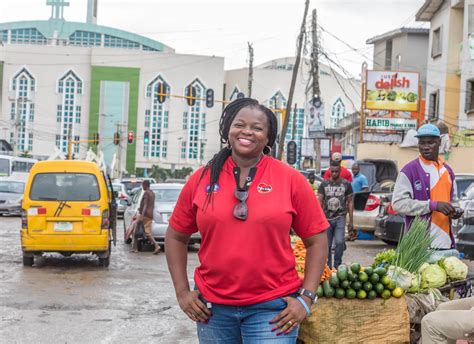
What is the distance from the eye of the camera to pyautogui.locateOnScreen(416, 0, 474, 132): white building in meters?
34.6

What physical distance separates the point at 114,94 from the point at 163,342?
88959mm

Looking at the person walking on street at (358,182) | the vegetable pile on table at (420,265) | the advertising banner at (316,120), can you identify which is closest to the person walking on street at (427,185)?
the vegetable pile on table at (420,265)

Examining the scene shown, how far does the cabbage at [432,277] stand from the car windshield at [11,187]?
89.5ft

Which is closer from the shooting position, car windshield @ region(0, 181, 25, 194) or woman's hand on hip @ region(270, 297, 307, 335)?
woman's hand on hip @ region(270, 297, 307, 335)

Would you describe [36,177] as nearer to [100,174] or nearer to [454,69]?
[100,174]

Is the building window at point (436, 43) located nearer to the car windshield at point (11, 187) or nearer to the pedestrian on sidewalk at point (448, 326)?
the car windshield at point (11, 187)

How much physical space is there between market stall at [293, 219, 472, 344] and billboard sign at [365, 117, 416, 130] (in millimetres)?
32358

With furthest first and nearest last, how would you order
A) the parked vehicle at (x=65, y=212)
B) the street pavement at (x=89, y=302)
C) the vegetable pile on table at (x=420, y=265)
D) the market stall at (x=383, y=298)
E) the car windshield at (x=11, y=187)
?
the car windshield at (x=11, y=187)
the parked vehicle at (x=65, y=212)
the street pavement at (x=89, y=302)
the vegetable pile on table at (x=420, y=265)
the market stall at (x=383, y=298)

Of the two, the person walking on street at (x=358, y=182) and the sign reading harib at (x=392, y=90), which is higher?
the sign reading harib at (x=392, y=90)

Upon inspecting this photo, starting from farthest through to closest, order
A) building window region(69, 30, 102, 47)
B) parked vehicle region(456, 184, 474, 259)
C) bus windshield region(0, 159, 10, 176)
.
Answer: building window region(69, 30, 102, 47) → bus windshield region(0, 159, 10, 176) → parked vehicle region(456, 184, 474, 259)

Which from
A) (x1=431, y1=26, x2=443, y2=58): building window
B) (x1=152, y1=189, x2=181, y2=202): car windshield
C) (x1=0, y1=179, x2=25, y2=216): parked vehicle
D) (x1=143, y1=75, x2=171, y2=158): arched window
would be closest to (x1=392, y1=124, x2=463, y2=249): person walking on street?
(x1=152, y1=189, x2=181, y2=202): car windshield

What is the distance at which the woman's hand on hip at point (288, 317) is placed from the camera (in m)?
4.06

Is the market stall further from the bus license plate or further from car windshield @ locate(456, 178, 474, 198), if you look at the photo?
car windshield @ locate(456, 178, 474, 198)

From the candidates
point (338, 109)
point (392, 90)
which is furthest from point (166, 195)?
point (338, 109)
